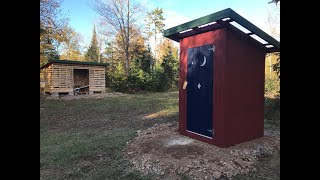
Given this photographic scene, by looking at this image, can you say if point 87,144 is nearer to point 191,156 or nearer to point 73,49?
point 191,156

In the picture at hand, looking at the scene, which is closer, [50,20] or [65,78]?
[50,20]

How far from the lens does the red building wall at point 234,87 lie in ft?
15.1

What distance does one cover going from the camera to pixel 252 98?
17.3ft

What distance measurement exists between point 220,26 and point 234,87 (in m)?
1.33

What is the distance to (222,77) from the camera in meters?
4.57

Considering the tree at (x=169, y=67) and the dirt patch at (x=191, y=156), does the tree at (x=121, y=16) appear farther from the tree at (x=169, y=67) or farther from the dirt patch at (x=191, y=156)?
the dirt patch at (x=191, y=156)

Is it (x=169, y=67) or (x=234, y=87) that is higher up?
(x=169, y=67)

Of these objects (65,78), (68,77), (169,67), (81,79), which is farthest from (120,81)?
(169,67)

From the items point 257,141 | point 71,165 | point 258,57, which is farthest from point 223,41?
point 71,165

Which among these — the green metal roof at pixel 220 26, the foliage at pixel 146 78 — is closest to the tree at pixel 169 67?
the foliage at pixel 146 78

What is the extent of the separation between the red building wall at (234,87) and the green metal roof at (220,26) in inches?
5.1

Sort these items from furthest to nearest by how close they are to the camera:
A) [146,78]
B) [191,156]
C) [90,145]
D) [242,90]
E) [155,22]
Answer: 1. [155,22]
2. [146,78]
3. [90,145]
4. [242,90]
5. [191,156]

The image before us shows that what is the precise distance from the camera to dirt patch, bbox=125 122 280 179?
3.67 m
